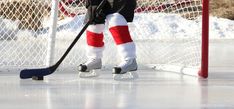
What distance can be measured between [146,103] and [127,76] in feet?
2.08

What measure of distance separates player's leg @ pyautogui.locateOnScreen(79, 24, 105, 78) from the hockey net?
0.84ft

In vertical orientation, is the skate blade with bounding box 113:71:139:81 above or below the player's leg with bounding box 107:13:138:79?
below

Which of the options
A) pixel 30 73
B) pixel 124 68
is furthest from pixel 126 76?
pixel 30 73

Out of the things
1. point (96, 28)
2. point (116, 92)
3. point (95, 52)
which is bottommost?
point (116, 92)

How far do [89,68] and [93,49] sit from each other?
82 mm

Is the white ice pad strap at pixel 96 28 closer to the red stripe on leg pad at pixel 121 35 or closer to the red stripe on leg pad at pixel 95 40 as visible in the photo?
the red stripe on leg pad at pixel 95 40

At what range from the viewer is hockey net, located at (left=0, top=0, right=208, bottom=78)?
2.92m

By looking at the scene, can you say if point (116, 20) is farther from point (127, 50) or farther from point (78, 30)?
point (78, 30)

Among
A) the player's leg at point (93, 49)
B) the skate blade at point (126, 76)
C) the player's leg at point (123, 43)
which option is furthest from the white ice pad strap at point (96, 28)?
the skate blade at point (126, 76)

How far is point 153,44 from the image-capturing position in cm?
372

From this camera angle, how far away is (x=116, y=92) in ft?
6.38

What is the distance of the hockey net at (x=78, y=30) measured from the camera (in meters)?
2.92

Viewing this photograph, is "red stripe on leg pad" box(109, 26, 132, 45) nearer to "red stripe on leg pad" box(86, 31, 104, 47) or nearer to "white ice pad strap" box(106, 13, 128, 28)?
"white ice pad strap" box(106, 13, 128, 28)

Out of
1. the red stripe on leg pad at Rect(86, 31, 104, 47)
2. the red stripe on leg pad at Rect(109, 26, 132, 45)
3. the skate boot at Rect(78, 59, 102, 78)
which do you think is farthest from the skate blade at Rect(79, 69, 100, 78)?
the red stripe on leg pad at Rect(109, 26, 132, 45)
